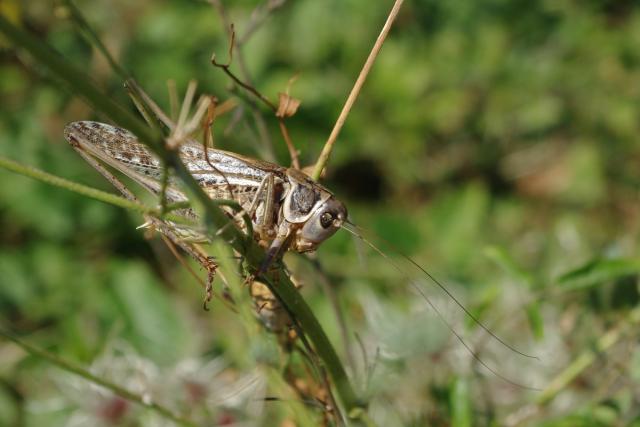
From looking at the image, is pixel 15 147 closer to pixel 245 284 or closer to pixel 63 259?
pixel 63 259

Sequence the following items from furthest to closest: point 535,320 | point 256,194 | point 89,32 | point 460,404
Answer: point 535,320, point 460,404, point 256,194, point 89,32

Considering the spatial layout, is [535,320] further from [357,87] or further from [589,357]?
[357,87]

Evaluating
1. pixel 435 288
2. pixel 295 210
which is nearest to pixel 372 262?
pixel 435 288

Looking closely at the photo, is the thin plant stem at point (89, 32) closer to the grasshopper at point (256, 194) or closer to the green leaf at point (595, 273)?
the grasshopper at point (256, 194)

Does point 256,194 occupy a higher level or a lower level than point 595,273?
higher

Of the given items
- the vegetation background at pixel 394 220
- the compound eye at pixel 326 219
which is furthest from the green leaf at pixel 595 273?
the compound eye at pixel 326 219

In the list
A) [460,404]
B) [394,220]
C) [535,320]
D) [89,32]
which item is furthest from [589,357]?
[394,220]

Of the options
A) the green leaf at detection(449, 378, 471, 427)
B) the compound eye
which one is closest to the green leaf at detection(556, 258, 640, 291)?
the green leaf at detection(449, 378, 471, 427)
